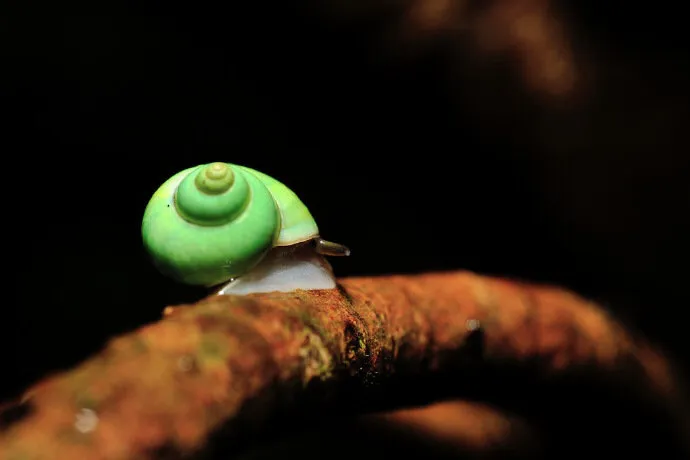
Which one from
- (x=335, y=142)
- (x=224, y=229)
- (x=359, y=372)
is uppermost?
(x=335, y=142)

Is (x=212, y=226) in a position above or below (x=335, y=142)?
below

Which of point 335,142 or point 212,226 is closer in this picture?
point 212,226

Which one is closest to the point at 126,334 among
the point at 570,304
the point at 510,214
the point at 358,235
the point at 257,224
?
the point at 257,224

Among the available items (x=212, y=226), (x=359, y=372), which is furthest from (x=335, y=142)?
(x=359, y=372)

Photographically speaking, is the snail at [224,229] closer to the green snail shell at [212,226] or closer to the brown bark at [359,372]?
the green snail shell at [212,226]

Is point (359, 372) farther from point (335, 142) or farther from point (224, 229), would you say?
point (335, 142)

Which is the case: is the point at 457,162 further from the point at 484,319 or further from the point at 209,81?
the point at 484,319

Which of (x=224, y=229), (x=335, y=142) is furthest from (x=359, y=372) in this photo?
(x=335, y=142)
